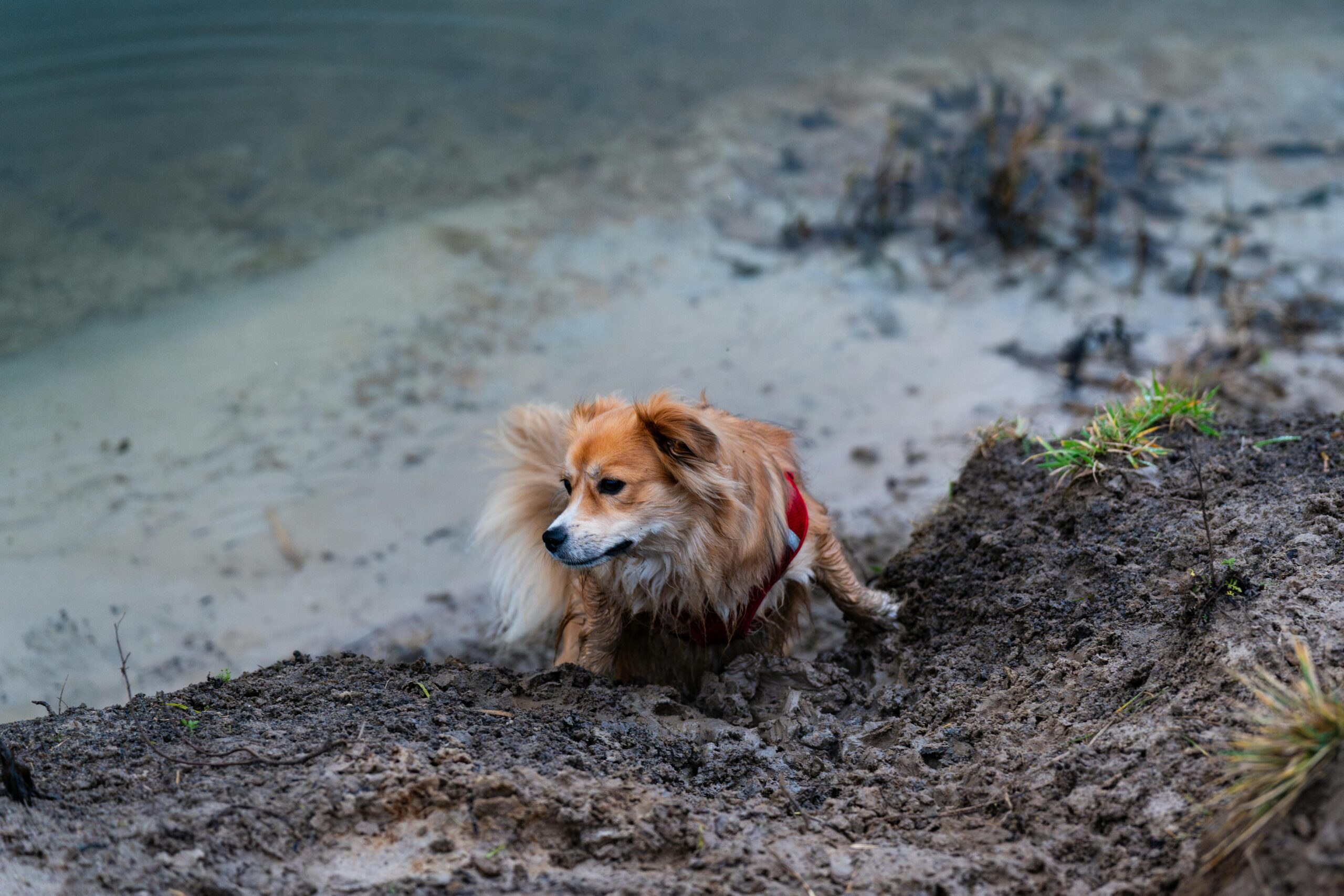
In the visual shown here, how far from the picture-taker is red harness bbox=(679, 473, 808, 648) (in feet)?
12.1

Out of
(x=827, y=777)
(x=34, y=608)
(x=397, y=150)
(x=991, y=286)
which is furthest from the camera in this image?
(x=397, y=150)

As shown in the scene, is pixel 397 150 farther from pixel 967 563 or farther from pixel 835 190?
pixel 967 563

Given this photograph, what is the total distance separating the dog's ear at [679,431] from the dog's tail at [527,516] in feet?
2.51

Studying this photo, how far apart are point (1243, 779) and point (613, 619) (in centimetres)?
217

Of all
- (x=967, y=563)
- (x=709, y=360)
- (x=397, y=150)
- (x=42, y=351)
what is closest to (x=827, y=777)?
(x=967, y=563)

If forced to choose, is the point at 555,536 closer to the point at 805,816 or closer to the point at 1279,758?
the point at 805,816

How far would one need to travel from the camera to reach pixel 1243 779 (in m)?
2.15

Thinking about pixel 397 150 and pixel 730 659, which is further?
pixel 397 150

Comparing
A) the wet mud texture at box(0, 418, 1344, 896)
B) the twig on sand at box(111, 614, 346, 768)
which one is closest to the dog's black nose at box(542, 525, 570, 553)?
the wet mud texture at box(0, 418, 1344, 896)

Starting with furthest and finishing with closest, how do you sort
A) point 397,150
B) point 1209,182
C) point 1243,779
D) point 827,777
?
point 397,150
point 1209,182
point 827,777
point 1243,779

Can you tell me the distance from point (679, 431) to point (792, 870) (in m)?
1.42

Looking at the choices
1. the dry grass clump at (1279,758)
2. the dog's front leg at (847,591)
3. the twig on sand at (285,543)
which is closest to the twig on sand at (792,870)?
the dry grass clump at (1279,758)

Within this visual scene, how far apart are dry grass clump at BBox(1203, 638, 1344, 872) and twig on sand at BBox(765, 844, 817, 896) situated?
0.86 meters

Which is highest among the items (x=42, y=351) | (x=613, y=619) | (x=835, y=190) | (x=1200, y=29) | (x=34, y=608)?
(x=1200, y=29)
